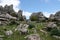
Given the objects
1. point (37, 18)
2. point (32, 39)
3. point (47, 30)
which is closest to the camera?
point (32, 39)

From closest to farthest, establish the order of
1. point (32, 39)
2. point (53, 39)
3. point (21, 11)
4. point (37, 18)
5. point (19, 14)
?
point (32, 39)
point (53, 39)
point (37, 18)
point (19, 14)
point (21, 11)

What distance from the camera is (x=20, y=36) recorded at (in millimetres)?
30531

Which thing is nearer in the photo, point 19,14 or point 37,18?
point 37,18

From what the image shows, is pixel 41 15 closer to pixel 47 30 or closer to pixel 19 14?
pixel 19 14

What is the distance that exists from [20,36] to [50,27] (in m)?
8.41

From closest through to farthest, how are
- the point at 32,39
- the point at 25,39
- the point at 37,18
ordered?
the point at 32,39 → the point at 25,39 → the point at 37,18

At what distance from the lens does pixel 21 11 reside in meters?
70.6

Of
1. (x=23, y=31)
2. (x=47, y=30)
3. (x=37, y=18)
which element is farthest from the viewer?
(x=37, y=18)

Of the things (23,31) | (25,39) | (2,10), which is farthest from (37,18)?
(25,39)

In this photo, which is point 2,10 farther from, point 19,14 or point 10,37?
point 10,37

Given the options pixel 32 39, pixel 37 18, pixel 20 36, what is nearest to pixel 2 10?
pixel 37 18

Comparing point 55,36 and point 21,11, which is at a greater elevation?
point 21,11

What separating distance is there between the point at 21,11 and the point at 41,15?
32.8 feet

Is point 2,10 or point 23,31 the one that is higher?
point 2,10
